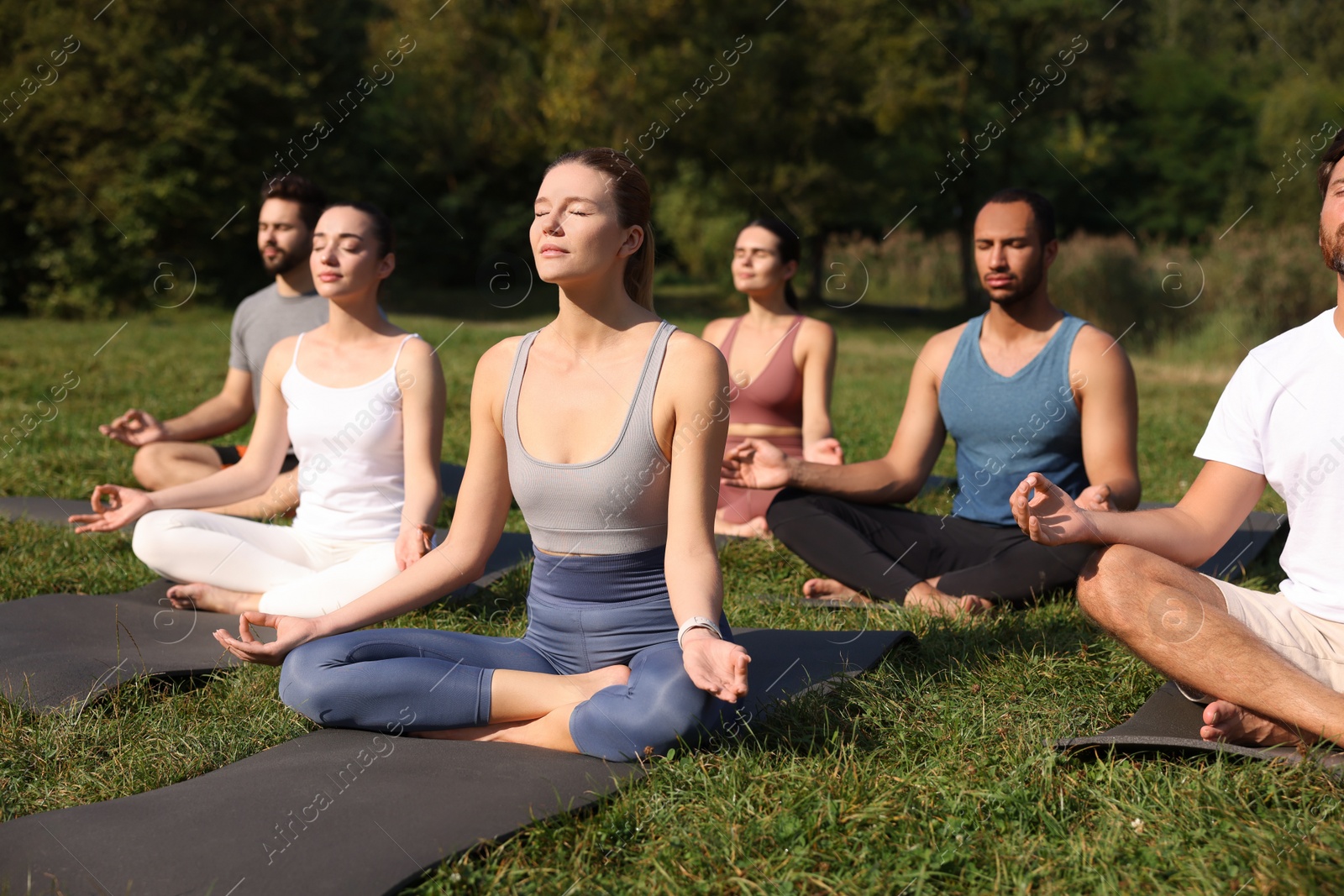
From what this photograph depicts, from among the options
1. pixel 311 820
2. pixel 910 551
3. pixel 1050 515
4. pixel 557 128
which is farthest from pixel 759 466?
pixel 557 128

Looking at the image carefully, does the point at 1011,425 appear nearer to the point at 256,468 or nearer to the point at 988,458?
the point at 988,458

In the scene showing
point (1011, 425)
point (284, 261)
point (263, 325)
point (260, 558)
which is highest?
point (284, 261)

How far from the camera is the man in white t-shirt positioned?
3.01 m

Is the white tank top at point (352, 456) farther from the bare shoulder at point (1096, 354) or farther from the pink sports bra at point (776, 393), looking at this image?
the bare shoulder at point (1096, 354)

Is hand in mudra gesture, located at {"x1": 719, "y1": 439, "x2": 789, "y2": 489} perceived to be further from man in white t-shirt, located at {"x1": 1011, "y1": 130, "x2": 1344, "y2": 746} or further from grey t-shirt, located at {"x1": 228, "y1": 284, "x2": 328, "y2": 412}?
grey t-shirt, located at {"x1": 228, "y1": 284, "x2": 328, "y2": 412}

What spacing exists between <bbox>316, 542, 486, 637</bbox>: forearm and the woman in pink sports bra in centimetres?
295

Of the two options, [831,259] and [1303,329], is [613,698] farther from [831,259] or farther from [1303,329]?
[831,259]

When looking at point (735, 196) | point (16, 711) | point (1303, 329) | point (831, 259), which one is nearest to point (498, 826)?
point (16, 711)

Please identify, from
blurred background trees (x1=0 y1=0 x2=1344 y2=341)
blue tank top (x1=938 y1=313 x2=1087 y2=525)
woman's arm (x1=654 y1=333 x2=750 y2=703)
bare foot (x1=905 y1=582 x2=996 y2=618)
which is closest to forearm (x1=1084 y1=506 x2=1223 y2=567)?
woman's arm (x1=654 y1=333 x2=750 y2=703)

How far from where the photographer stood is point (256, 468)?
4961 millimetres

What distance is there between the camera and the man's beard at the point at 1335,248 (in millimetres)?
3109

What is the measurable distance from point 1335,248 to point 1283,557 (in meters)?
0.88

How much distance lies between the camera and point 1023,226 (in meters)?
4.96

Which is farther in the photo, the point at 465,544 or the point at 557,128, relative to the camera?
the point at 557,128
